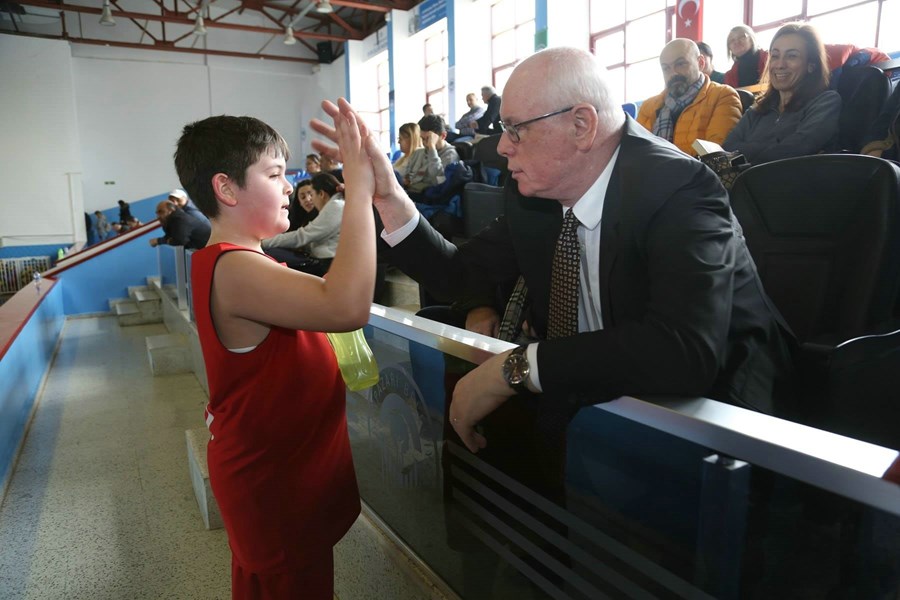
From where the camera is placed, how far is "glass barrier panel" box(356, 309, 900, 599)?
60cm

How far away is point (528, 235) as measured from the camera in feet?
4.66

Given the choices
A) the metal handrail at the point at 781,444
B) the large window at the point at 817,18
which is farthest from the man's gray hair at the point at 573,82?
the large window at the point at 817,18

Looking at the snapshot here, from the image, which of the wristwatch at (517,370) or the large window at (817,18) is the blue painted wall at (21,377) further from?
the large window at (817,18)

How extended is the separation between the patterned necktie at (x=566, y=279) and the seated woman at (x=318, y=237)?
3029 millimetres

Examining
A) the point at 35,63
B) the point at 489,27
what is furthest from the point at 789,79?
the point at 35,63

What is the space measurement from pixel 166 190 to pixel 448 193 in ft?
44.7

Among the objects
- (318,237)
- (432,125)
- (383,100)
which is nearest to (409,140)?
(432,125)

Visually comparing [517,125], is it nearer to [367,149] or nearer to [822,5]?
[367,149]

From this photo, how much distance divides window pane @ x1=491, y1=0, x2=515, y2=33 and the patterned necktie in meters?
10.3

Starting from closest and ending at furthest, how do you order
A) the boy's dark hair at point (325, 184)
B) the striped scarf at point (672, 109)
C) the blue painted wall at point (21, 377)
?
the blue painted wall at point (21, 377) → the striped scarf at point (672, 109) → the boy's dark hair at point (325, 184)

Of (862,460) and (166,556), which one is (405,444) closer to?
(862,460)

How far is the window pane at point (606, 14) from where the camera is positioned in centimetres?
867

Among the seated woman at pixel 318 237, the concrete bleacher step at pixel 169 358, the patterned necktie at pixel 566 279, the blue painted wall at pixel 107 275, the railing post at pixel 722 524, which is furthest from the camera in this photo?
the blue painted wall at pixel 107 275

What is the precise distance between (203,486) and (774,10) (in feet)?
24.9
